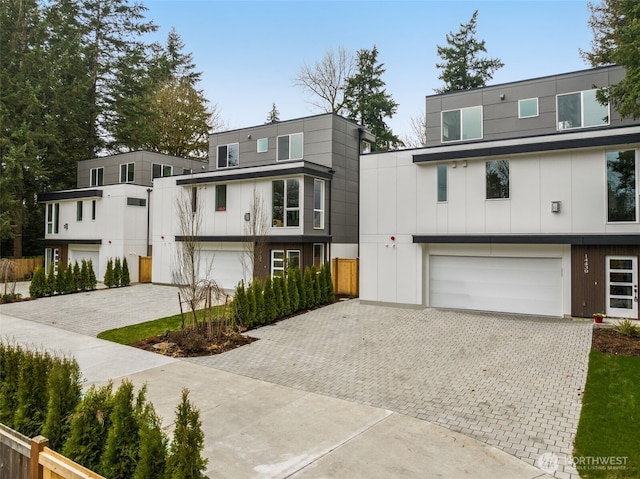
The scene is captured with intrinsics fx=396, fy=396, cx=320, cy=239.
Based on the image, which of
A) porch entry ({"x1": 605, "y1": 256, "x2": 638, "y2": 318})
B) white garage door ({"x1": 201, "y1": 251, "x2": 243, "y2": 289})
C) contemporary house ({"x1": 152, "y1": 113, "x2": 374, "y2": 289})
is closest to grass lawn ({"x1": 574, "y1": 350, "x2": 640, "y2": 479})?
porch entry ({"x1": 605, "y1": 256, "x2": 638, "y2": 318})

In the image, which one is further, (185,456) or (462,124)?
(462,124)

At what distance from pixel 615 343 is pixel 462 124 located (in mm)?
11437

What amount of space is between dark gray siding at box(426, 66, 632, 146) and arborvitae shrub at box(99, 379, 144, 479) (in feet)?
53.7

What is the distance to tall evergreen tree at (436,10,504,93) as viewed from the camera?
30016 millimetres

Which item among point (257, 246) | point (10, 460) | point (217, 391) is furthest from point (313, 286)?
point (10, 460)

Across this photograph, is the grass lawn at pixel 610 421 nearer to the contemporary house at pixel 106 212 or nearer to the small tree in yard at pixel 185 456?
the small tree in yard at pixel 185 456

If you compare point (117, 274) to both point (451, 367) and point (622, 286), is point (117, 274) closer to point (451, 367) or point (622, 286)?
point (451, 367)

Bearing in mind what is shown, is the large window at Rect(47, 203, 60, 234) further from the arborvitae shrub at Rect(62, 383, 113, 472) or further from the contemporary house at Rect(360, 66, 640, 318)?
the arborvitae shrub at Rect(62, 383, 113, 472)

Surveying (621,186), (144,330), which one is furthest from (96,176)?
(621,186)

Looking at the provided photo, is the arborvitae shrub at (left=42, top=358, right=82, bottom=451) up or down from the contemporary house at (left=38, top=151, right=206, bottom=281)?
down

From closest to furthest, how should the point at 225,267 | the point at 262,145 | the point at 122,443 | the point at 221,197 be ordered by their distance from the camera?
the point at 122,443, the point at 221,197, the point at 225,267, the point at 262,145

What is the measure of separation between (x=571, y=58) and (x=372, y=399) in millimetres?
29806

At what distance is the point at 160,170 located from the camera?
2720cm

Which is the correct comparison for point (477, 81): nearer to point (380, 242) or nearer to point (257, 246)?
point (380, 242)
